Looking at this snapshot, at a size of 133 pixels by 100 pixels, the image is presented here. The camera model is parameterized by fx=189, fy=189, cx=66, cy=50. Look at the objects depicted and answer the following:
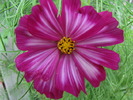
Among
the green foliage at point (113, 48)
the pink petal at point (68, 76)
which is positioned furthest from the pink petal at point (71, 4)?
the green foliage at point (113, 48)

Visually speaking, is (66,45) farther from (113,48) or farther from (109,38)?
(113,48)

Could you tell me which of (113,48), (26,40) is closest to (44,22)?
(26,40)

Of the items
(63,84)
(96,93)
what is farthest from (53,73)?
(96,93)

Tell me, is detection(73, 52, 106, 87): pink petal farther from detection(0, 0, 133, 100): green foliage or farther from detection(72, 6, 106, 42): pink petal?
detection(0, 0, 133, 100): green foliage

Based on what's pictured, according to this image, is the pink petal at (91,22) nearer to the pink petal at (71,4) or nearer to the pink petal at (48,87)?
the pink petal at (71,4)

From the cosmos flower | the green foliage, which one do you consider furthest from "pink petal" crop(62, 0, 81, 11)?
the green foliage

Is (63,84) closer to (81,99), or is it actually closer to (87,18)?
(87,18)
